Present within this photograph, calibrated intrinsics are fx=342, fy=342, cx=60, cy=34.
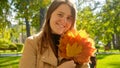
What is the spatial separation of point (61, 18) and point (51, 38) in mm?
207

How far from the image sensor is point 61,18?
3.14 meters

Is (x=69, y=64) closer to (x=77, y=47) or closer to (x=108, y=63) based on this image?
(x=77, y=47)

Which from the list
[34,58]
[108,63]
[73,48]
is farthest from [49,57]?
[108,63]

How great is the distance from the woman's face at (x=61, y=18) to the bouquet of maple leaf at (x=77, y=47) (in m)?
0.11

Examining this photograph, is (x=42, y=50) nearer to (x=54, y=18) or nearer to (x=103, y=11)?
(x=54, y=18)

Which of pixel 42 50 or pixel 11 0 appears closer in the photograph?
pixel 42 50

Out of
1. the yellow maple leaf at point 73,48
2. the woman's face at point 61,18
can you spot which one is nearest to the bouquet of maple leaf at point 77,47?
the yellow maple leaf at point 73,48

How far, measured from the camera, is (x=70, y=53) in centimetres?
303

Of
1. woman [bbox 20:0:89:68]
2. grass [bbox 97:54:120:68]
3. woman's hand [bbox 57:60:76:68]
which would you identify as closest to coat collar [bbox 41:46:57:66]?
woman [bbox 20:0:89:68]

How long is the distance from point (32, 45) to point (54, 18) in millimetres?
321

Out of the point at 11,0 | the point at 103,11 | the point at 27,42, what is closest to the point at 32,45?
the point at 27,42

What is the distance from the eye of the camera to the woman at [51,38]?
308cm

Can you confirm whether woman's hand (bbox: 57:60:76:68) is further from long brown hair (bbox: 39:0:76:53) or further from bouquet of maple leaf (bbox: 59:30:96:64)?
long brown hair (bbox: 39:0:76:53)

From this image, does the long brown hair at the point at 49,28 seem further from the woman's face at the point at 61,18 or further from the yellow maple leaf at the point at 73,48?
the yellow maple leaf at the point at 73,48
